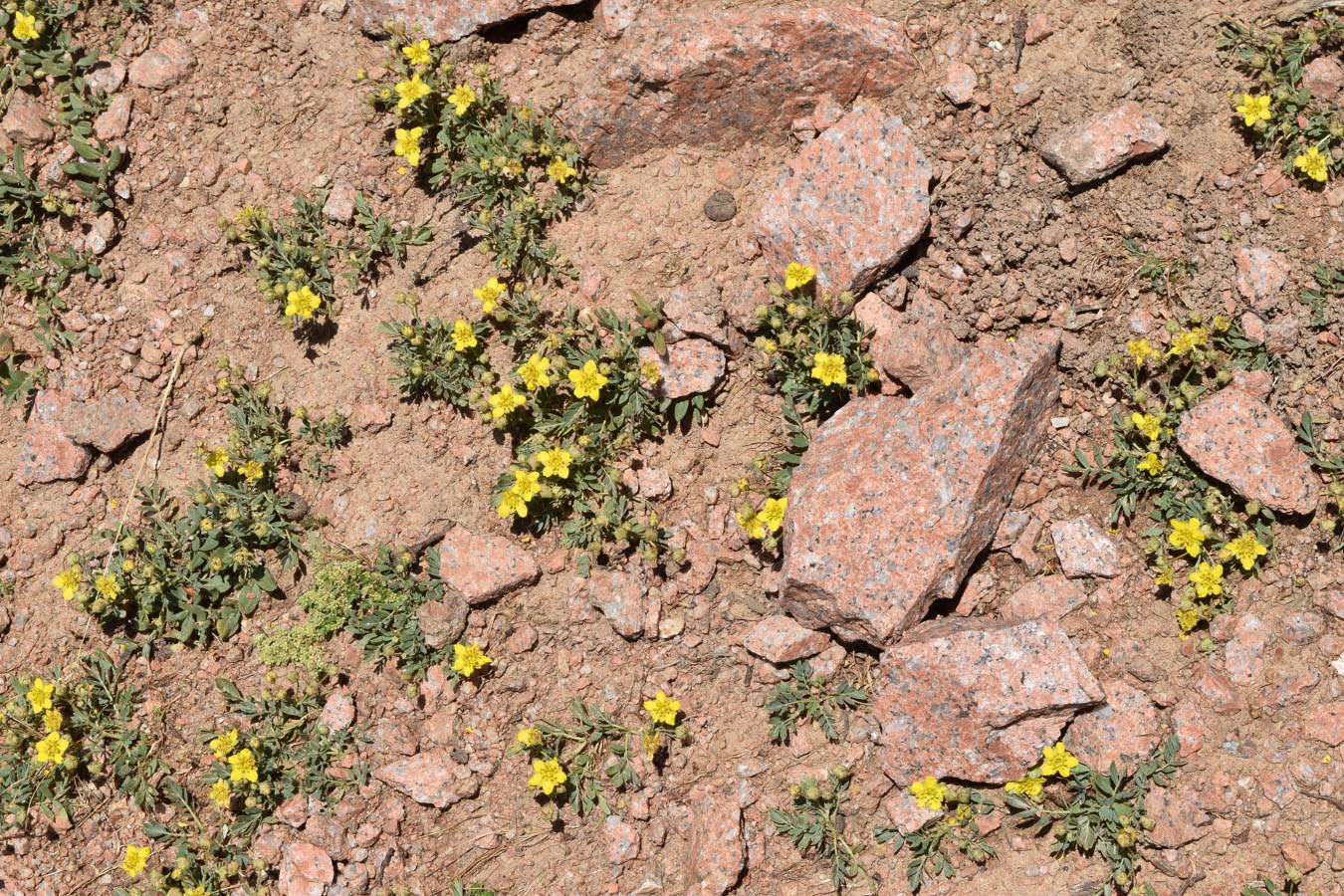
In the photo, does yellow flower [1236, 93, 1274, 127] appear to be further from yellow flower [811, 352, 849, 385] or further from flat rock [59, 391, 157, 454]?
flat rock [59, 391, 157, 454]

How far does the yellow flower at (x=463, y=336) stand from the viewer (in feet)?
17.2

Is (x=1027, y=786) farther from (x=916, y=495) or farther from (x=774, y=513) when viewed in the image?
(x=774, y=513)

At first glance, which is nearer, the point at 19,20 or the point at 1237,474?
the point at 1237,474

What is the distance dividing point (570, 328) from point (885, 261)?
172 cm

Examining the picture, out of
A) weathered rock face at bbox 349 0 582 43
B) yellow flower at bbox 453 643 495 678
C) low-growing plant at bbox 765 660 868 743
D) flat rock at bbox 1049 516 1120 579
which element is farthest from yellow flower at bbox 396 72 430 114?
flat rock at bbox 1049 516 1120 579

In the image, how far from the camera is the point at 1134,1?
16.5 feet

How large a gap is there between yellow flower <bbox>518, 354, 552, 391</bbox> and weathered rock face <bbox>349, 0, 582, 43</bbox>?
198 centimetres

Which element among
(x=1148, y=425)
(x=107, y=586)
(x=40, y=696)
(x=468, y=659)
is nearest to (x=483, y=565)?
(x=468, y=659)

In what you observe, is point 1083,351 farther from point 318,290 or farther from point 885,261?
point 318,290

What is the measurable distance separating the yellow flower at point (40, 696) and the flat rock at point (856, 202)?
4724 millimetres

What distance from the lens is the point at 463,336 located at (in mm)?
5266

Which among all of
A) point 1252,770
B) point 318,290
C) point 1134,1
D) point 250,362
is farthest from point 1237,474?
point 250,362

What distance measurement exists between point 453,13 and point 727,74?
1628 mm

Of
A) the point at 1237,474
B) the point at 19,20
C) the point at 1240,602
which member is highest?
the point at 19,20
